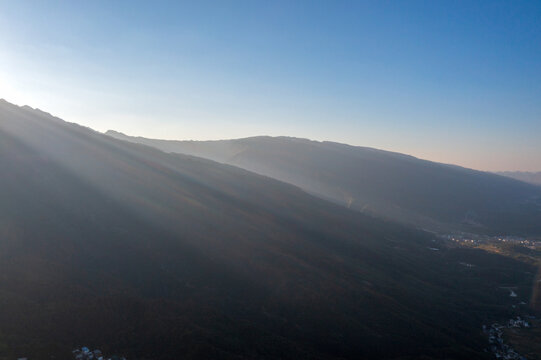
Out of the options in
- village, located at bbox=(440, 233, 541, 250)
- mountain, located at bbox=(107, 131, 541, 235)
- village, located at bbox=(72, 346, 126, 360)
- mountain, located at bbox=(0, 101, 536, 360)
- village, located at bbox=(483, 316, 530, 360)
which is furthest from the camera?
mountain, located at bbox=(107, 131, 541, 235)

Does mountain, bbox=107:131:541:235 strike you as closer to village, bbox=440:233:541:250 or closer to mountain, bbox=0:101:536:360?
village, bbox=440:233:541:250

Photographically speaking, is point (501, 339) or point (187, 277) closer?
point (187, 277)

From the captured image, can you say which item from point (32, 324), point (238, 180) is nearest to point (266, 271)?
point (32, 324)

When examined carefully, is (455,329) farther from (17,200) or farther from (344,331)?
(17,200)

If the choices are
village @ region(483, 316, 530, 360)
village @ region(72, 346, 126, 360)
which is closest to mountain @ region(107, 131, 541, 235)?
village @ region(483, 316, 530, 360)

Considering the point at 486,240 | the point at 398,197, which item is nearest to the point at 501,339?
the point at 486,240

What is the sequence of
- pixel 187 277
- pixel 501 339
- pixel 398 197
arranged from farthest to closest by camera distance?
1. pixel 398 197
2. pixel 501 339
3. pixel 187 277

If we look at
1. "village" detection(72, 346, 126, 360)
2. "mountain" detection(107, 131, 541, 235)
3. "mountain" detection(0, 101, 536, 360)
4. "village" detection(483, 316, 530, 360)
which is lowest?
"village" detection(483, 316, 530, 360)

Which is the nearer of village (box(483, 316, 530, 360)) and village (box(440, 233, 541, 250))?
village (box(483, 316, 530, 360))

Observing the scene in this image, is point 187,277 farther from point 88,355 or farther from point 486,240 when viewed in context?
point 486,240
